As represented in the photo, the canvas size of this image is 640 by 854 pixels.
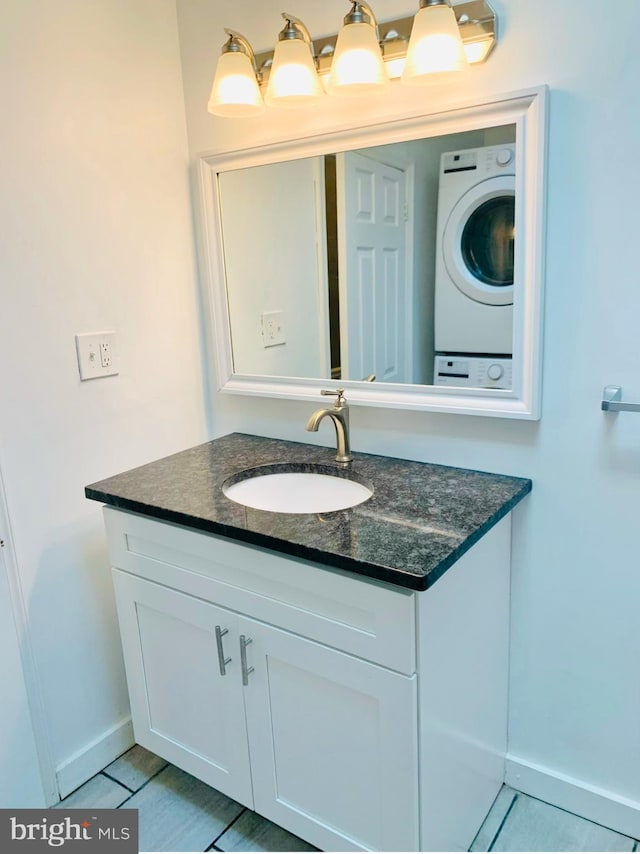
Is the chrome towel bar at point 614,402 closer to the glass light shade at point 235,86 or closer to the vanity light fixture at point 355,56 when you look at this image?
the vanity light fixture at point 355,56

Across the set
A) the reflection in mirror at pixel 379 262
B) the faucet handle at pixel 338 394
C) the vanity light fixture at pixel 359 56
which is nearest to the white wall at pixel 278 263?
the reflection in mirror at pixel 379 262

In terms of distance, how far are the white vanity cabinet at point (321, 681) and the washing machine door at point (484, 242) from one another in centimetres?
54

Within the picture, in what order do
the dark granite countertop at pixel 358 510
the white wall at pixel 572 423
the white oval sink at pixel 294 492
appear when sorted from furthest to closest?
the white oval sink at pixel 294 492, the white wall at pixel 572 423, the dark granite countertop at pixel 358 510

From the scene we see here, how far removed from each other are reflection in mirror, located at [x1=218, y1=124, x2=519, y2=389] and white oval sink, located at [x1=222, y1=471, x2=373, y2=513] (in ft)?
0.94

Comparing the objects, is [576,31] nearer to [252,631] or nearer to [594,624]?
[594,624]

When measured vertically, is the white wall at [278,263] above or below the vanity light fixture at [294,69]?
below

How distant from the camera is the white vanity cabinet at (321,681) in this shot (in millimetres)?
1120

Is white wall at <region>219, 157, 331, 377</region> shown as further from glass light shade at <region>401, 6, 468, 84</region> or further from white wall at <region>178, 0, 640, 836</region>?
glass light shade at <region>401, 6, 468, 84</region>

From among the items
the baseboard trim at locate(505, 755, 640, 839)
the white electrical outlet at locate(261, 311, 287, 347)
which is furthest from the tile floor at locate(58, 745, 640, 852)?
the white electrical outlet at locate(261, 311, 287, 347)

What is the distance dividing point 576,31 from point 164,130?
42.4 inches

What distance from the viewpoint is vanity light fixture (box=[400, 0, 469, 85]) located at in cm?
122

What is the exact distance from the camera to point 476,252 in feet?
4.52

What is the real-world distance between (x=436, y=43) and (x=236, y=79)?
0.50 m

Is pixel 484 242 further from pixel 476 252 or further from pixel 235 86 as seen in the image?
pixel 235 86
